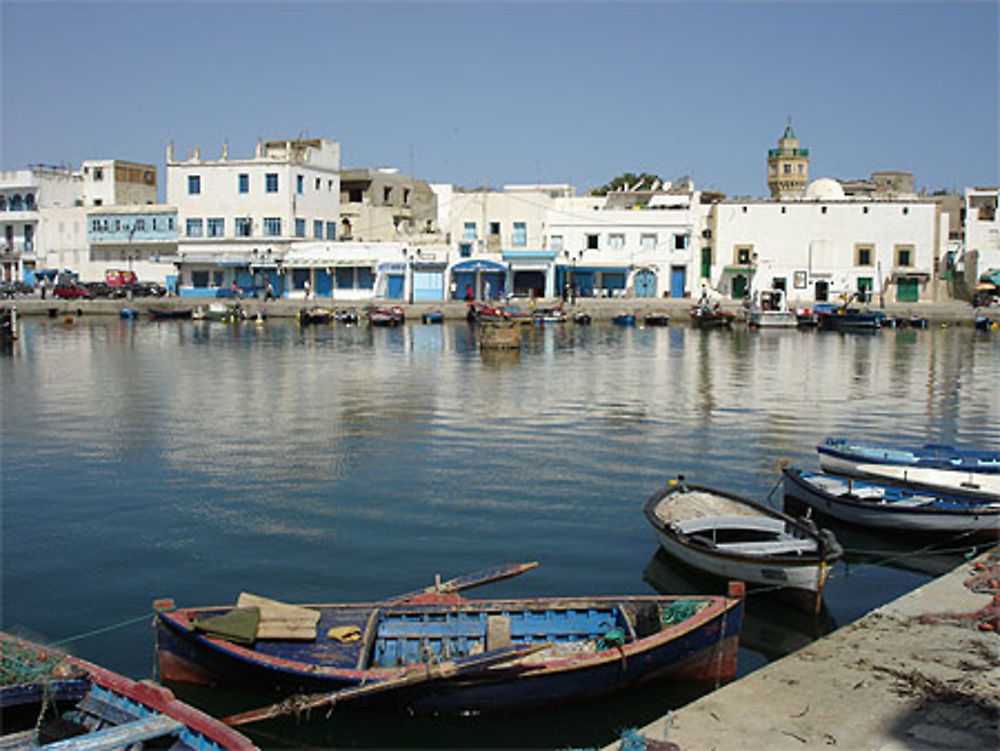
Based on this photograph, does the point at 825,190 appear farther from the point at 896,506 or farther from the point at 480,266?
the point at 896,506

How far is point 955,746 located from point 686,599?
339 centimetres

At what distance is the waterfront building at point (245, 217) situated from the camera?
71.6 m

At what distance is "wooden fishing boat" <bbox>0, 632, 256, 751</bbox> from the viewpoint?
823 centimetres

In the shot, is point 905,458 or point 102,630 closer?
point 102,630

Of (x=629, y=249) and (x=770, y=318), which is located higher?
(x=629, y=249)

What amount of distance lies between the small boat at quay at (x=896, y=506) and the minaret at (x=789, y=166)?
238 ft

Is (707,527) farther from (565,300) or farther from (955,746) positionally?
(565,300)

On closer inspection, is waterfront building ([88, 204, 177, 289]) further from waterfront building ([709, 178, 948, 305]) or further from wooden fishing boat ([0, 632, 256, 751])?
wooden fishing boat ([0, 632, 256, 751])

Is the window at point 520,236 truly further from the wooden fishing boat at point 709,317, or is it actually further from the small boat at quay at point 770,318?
the small boat at quay at point 770,318

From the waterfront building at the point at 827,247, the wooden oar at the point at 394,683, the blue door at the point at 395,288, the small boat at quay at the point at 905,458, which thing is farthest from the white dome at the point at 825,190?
the wooden oar at the point at 394,683

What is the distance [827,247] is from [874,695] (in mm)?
62929

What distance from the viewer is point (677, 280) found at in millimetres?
70938

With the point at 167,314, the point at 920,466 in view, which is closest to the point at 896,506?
the point at 920,466

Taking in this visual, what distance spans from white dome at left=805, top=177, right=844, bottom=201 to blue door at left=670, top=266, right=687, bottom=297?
1060 cm
